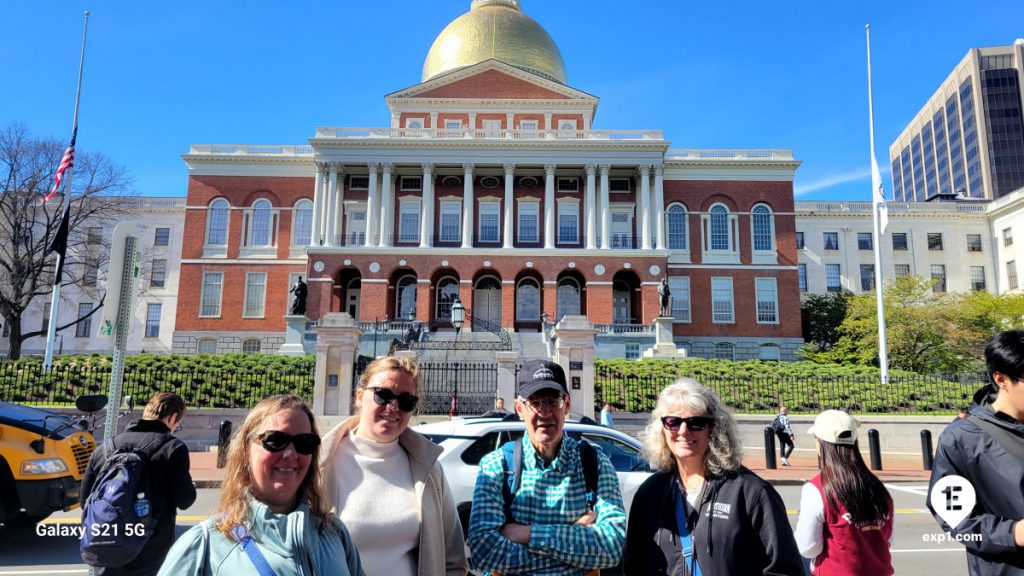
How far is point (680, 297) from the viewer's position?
41406 millimetres

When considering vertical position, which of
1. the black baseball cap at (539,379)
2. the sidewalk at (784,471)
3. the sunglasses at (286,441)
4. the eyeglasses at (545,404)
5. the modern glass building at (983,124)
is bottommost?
the sidewalk at (784,471)

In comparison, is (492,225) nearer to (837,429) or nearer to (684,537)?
(837,429)

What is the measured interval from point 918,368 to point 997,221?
103 ft

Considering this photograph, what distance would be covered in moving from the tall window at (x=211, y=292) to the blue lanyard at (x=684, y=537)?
43641 mm

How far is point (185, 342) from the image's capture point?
40531 millimetres

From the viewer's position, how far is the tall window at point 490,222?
41094 mm

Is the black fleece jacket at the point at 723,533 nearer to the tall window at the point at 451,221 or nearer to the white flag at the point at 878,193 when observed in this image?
the white flag at the point at 878,193

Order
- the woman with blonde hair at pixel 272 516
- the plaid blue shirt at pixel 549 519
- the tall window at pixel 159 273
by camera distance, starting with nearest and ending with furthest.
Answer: the woman with blonde hair at pixel 272 516
the plaid blue shirt at pixel 549 519
the tall window at pixel 159 273

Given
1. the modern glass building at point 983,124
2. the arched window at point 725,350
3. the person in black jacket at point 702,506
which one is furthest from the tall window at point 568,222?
the modern glass building at point 983,124

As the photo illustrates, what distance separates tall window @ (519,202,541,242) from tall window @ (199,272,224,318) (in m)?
20.8

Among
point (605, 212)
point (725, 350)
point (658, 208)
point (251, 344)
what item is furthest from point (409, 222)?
point (725, 350)

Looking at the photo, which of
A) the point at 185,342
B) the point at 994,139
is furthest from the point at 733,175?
the point at 994,139

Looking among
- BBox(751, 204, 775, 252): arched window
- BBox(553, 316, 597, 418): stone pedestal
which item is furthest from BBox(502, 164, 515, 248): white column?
BBox(553, 316, 597, 418): stone pedestal

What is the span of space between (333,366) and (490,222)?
85.7ft
